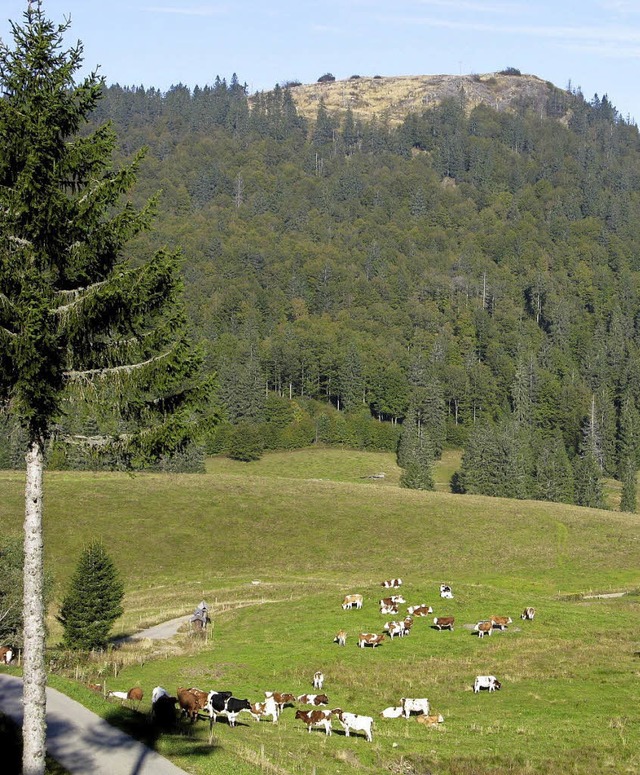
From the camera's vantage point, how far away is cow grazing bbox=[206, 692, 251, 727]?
1307 inches

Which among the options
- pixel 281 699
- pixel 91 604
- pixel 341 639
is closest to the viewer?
pixel 281 699

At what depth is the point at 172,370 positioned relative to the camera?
1966cm

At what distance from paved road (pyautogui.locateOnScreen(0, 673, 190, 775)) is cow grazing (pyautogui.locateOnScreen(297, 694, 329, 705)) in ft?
36.7

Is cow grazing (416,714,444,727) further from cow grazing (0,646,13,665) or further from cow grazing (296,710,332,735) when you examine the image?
cow grazing (0,646,13,665)

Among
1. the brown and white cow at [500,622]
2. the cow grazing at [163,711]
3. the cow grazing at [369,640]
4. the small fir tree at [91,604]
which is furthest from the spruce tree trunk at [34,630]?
the brown and white cow at [500,622]

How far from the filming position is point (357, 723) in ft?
108

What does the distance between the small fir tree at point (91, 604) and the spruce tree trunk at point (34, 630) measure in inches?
1265

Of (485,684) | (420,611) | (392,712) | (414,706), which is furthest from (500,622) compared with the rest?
(392,712)

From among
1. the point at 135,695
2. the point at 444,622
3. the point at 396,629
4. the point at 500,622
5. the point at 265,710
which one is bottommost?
the point at 396,629

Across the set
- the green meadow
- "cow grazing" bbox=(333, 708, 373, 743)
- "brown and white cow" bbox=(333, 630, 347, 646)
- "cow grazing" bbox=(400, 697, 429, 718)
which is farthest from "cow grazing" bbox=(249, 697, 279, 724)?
"brown and white cow" bbox=(333, 630, 347, 646)

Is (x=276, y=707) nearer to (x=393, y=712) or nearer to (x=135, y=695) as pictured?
(x=393, y=712)

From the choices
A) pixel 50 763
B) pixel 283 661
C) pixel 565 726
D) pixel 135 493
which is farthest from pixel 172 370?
pixel 135 493

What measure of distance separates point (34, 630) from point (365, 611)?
43235 millimetres

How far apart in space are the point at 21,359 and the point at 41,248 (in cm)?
272
